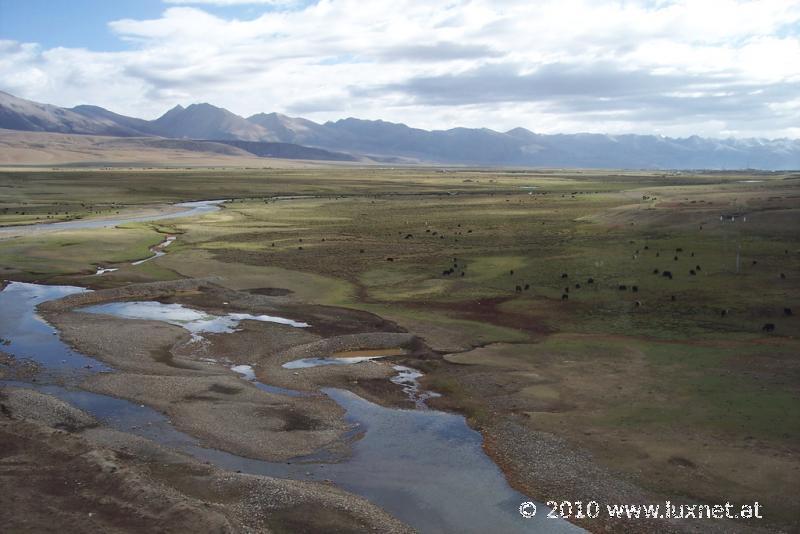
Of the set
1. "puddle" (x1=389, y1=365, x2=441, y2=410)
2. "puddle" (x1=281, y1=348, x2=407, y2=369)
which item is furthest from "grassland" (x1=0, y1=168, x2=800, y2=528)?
"puddle" (x1=281, y1=348, x2=407, y2=369)

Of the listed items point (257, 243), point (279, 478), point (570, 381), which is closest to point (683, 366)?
point (570, 381)

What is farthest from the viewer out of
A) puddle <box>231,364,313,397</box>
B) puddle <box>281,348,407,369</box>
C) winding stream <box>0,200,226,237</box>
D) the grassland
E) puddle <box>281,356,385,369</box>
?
winding stream <box>0,200,226,237</box>

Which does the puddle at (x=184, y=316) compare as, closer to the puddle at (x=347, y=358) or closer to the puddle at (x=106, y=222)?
the puddle at (x=347, y=358)

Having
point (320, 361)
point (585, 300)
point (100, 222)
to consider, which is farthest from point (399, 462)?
point (100, 222)

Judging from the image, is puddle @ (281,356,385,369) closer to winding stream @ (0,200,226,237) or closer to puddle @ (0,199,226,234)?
winding stream @ (0,200,226,237)

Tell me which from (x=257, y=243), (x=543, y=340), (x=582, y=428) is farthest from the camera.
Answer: (x=257, y=243)

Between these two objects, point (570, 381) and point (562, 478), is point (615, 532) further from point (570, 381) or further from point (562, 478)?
point (570, 381)

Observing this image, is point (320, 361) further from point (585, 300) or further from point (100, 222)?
point (100, 222)
